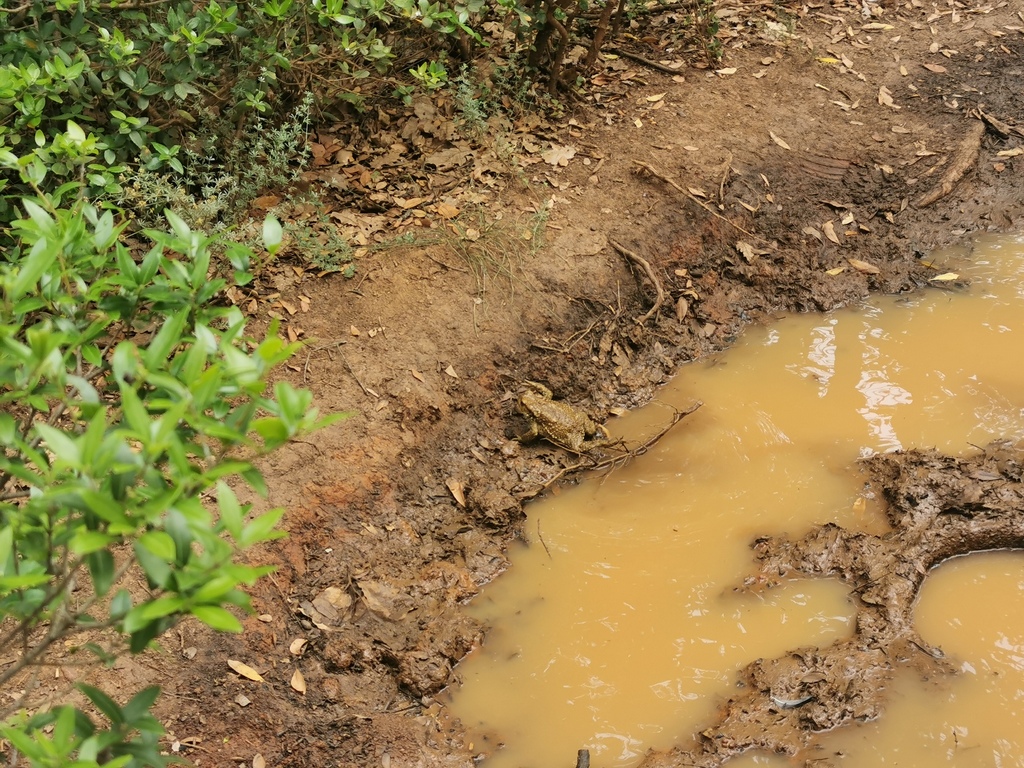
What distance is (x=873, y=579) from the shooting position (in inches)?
175

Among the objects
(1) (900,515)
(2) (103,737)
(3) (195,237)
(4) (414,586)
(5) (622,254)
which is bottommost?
(4) (414,586)

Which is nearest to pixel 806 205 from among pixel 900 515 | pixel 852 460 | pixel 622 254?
pixel 622 254

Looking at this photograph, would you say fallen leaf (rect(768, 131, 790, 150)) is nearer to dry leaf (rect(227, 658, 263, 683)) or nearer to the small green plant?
the small green plant

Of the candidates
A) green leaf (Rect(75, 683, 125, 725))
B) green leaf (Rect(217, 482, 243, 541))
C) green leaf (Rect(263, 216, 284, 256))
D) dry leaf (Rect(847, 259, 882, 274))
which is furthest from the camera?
dry leaf (Rect(847, 259, 882, 274))

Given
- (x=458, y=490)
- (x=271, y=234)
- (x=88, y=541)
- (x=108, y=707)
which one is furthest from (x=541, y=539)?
(x=88, y=541)

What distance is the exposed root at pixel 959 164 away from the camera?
21.8ft

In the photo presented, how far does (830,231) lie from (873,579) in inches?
122

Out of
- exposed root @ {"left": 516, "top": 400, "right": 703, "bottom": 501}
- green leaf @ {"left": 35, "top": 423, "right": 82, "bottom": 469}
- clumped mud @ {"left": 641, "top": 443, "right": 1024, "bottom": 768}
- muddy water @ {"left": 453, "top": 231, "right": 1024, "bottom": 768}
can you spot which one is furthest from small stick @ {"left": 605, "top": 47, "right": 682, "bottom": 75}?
green leaf @ {"left": 35, "top": 423, "right": 82, "bottom": 469}

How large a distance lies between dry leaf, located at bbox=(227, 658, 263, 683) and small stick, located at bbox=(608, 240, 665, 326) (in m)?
3.42

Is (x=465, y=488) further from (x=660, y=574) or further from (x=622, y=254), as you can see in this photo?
(x=622, y=254)

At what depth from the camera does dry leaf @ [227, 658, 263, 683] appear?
12.6ft

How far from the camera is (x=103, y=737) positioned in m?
1.87

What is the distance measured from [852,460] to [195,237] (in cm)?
421

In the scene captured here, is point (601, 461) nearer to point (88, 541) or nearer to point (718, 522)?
point (718, 522)
